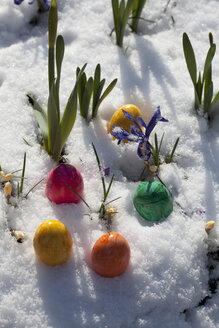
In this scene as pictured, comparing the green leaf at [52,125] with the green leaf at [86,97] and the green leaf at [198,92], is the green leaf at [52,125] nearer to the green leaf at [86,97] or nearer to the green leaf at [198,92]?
the green leaf at [86,97]

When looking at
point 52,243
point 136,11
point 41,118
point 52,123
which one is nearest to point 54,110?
point 52,123

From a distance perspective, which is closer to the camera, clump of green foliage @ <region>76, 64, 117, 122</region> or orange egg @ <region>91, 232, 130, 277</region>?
orange egg @ <region>91, 232, 130, 277</region>

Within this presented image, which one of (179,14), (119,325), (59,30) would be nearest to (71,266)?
(119,325)

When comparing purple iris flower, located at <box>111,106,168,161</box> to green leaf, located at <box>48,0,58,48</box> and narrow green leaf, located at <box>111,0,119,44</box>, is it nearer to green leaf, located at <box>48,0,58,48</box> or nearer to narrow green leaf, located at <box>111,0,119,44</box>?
green leaf, located at <box>48,0,58,48</box>

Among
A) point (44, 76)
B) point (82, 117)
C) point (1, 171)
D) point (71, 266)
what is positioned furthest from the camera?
point (44, 76)

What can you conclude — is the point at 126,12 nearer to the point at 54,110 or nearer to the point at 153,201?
the point at 54,110

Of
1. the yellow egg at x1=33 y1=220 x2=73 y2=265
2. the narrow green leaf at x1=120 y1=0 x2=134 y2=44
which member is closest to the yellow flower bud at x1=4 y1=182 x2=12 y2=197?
the yellow egg at x1=33 y1=220 x2=73 y2=265

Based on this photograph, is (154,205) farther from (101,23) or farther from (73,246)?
(101,23)
